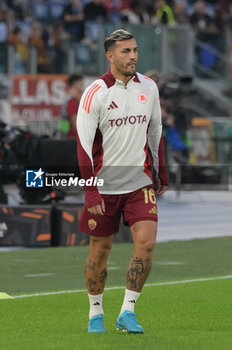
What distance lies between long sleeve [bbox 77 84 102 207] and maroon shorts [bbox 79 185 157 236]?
18 centimetres

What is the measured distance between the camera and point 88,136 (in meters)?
7.16

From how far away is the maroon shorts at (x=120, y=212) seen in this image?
7.25m

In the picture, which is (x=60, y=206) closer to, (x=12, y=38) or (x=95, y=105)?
(x=95, y=105)

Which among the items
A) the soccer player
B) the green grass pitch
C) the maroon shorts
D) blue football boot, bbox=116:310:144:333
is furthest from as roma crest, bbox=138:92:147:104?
the green grass pitch

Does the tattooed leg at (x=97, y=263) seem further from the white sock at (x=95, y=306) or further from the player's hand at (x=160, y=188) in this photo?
the player's hand at (x=160, y=188)

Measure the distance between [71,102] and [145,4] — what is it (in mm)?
10728

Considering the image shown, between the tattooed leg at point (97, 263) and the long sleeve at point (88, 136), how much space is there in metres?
0.33

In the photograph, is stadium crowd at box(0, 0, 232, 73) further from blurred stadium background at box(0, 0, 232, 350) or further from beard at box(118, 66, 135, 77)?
beard at box(118, 66, 135, 77)

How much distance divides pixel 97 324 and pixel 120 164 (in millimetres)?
1103

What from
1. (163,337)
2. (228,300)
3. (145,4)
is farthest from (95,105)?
(145,4)

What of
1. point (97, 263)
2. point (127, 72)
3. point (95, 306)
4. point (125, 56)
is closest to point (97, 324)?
point (95, 306)

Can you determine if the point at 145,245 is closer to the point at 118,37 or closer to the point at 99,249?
the point at 99,249

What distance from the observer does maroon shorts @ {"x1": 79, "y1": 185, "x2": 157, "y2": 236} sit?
7.25 m

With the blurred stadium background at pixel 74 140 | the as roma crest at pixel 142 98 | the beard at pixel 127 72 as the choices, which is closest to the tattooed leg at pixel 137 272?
the blurred stadium background at pixel 74 140
